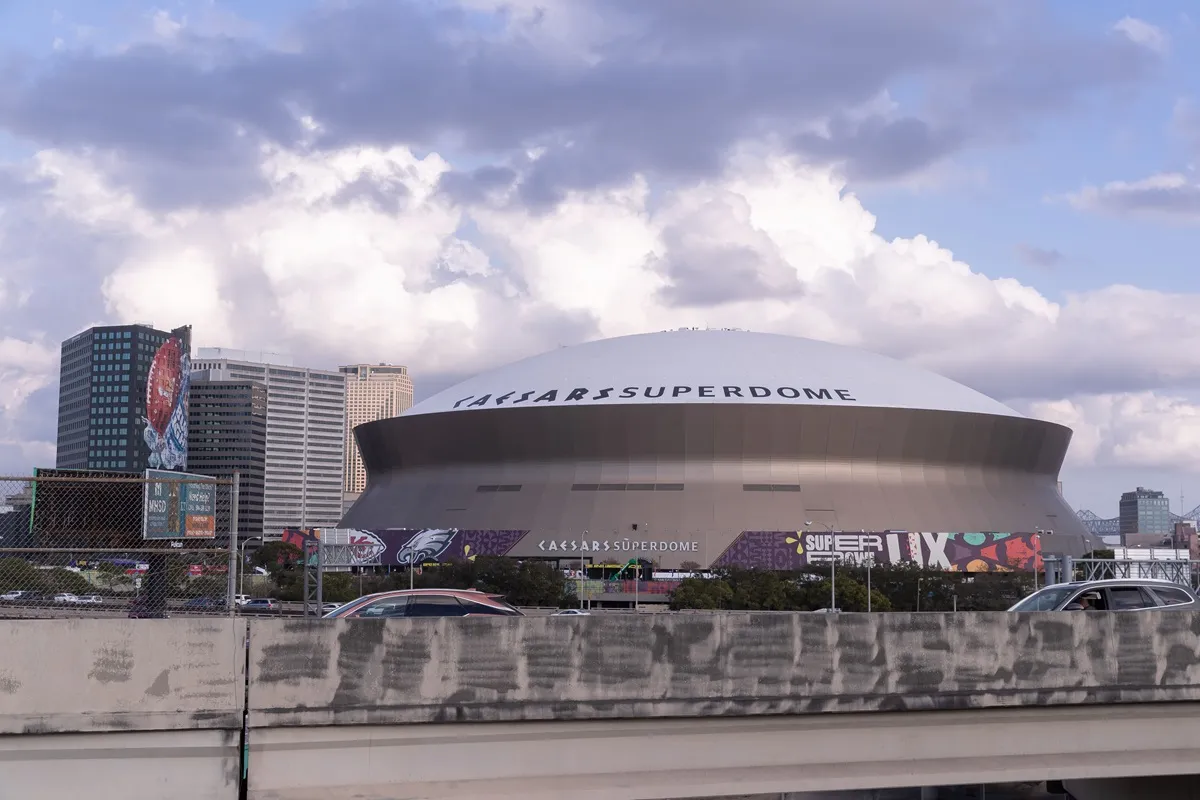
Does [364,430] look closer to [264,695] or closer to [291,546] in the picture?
[291,546]

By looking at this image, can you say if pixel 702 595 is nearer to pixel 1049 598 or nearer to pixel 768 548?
pixel 768 548

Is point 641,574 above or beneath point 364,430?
beneath

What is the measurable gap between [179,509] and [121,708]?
5302 mm

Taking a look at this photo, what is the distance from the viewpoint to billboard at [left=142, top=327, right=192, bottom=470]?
96500mm

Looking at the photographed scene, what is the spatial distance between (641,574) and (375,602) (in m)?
62.6

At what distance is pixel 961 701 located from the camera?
13.3 m

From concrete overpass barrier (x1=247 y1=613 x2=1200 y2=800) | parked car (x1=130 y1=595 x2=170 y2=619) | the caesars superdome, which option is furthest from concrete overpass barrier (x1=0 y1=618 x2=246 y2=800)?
the caesars superdome

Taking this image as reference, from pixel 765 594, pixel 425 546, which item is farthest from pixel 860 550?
pixel 425 546

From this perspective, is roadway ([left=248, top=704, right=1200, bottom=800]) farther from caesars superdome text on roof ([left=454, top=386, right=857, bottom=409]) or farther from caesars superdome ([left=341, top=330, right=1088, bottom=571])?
caesars superdome text on roof ([left=454, top=386, right=857, bottom=409])

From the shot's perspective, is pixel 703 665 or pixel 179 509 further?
pixel 179 509

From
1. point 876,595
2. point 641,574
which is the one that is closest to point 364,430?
point 641,574

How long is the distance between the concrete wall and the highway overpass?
0.07 ft

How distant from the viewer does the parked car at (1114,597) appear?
2045cm

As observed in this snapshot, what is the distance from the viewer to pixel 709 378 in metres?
90.4
